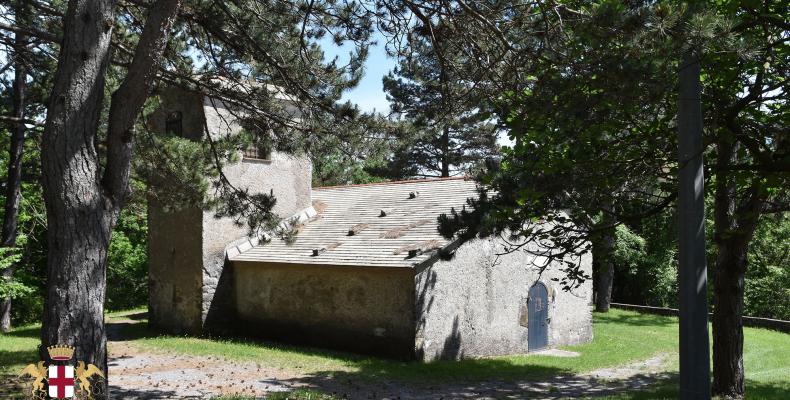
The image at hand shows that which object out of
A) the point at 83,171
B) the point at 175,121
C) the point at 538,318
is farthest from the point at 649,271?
the point at 83,171

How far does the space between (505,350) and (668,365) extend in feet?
13.0

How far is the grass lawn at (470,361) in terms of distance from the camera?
13.7 meters

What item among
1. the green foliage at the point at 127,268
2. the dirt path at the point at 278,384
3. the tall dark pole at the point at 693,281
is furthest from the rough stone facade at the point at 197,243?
the tall dark pole at the point at 693,281

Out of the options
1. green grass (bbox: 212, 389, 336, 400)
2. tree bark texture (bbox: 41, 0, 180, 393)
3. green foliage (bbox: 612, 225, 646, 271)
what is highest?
tree bark texture (bbox: 41, 0, 180, 393)

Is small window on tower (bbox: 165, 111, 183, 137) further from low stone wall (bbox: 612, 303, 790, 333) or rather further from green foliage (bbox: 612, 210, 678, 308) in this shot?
low stone wall (bbox: 612, 303, 790, 333)

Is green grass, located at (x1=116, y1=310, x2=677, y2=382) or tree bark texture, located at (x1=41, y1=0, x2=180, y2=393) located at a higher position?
tree bark texture, located at (x1=41, y1=0, x2=180, y2=393)

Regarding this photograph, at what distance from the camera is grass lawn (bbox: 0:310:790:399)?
13.7 metres

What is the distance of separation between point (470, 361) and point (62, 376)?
37.4ft

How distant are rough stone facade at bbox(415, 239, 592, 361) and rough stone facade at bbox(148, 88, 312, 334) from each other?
6176 millimetres

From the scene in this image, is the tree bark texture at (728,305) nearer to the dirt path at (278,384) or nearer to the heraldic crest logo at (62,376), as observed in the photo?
the dirt path at (278,384)

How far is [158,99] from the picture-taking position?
12031 millimetres

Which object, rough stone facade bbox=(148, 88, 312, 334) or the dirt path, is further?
rough stone facade bbox=(148, 88, 312, 334)

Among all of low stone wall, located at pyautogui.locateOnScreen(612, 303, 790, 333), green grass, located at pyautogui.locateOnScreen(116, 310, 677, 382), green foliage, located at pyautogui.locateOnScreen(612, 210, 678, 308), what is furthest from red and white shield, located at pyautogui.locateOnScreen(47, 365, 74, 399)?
low stone wall, located at pyautogui.locateOnScreen(612, 303, 790, 333)

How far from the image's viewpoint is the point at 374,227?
60.9 feet
